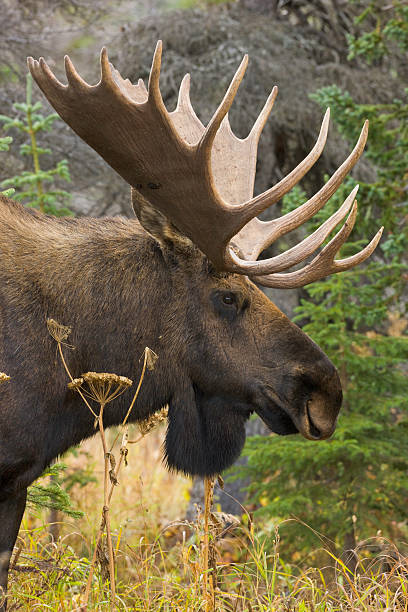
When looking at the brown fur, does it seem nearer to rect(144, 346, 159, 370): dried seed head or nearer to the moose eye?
the moose eye

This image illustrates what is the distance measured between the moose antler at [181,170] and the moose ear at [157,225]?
1 cm

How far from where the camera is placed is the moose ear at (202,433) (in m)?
3.52

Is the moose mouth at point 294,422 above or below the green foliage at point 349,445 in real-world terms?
above

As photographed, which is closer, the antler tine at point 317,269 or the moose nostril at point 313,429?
the moose nostril at point 313,429

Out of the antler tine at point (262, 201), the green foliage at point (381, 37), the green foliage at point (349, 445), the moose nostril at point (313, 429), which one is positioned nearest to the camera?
the antler tine at point (262, 201)

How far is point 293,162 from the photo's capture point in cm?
828

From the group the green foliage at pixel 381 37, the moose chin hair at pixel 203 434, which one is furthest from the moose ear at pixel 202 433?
the green foliage at pixel 381 37

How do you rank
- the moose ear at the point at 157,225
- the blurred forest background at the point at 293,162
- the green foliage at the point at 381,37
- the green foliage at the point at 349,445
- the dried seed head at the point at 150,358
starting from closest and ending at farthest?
the dried seed head at the point at 150,358, the moose ear at the point at 157,225, the green foliage at the point at 349,445, the blurred forest background at the point at 293,162, the green foliage at the point at 381,37

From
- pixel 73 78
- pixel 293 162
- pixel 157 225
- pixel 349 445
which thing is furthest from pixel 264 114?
pixel 293 162

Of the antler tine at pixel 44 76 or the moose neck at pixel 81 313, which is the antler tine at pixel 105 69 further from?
the moose neck at pixel 81 313

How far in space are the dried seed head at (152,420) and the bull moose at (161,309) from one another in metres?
0.04

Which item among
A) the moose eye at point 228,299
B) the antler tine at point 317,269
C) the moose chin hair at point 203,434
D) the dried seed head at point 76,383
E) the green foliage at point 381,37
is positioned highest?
the green foliage at point 381,37

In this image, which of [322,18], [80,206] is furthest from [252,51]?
[80,206]

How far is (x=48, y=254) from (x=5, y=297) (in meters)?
0.30
